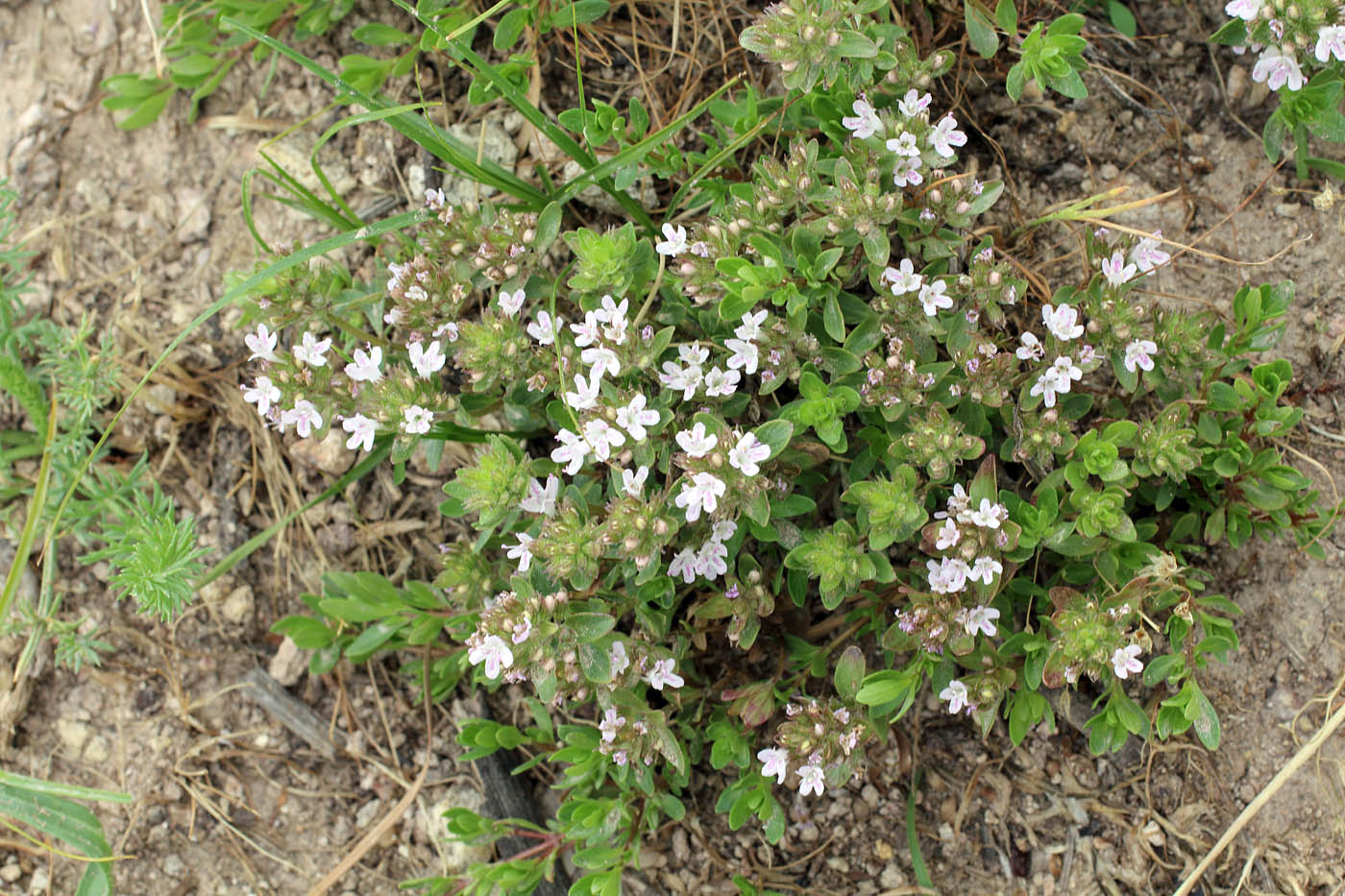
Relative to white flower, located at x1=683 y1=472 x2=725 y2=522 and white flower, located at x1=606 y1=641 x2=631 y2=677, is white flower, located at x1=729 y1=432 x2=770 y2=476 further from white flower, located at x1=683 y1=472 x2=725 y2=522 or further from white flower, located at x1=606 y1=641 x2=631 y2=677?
white flower, located at x1=606 y1=641 x2=631 y2=677

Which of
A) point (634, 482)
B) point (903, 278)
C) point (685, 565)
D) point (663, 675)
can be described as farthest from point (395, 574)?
point (903, 278)

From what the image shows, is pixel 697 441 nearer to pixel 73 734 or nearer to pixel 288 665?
pixel 288 665

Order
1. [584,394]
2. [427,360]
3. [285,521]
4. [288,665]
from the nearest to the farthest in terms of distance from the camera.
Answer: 1. [584,394]
2. [427,360]
3. [285,521]
4. [288,665]

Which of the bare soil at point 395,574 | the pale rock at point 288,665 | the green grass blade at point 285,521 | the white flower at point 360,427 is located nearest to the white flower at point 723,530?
the white flower at point 360,427

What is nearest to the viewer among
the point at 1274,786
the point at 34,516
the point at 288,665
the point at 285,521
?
the point at 1274,786

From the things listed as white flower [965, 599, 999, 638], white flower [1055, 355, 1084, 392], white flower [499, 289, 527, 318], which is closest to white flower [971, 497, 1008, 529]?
white flower [965, 599, 999, 638]
